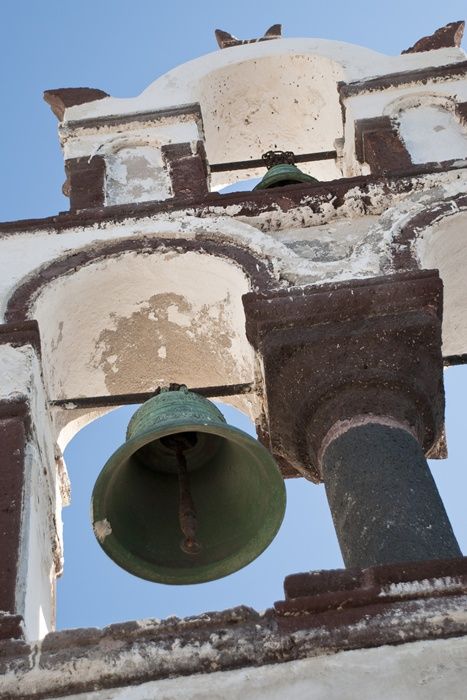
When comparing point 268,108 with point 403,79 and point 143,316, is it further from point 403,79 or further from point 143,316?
point 143,316

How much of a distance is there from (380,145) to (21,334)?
319 centimetres

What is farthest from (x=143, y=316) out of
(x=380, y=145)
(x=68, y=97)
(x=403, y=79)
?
(x=403, y=79)

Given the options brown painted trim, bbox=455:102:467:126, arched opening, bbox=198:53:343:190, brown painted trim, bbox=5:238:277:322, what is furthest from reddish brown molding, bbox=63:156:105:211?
brown painted trim, bbox=455:102:467:126

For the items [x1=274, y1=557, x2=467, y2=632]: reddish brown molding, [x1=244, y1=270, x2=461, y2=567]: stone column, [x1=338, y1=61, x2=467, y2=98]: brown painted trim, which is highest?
[x1=338, y1=61, x2=467, y2=98]: brown painted trim

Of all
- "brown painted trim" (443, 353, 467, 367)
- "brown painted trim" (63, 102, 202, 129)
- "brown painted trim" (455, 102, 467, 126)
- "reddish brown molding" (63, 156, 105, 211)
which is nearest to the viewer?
"brown painted trim" (443, 353, 467, 367)

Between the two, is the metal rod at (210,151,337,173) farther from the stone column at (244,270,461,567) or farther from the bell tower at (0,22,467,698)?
the stone column at (244,270,461,567)

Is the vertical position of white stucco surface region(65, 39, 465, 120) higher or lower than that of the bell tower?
higher

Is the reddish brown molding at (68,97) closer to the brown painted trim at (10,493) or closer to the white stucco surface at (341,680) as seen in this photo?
the brown painted trim at (10,493)

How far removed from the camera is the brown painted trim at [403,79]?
8.41 metres

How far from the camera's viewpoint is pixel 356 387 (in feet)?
16.5

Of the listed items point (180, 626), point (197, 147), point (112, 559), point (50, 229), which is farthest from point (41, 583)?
point (197, 147)

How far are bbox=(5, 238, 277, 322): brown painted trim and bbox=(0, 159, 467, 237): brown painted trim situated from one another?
0.31 meters

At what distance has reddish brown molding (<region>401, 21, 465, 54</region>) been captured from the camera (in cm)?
886

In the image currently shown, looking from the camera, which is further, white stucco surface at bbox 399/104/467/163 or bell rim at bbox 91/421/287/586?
white stucco surface at bbox 399/104/467/163
